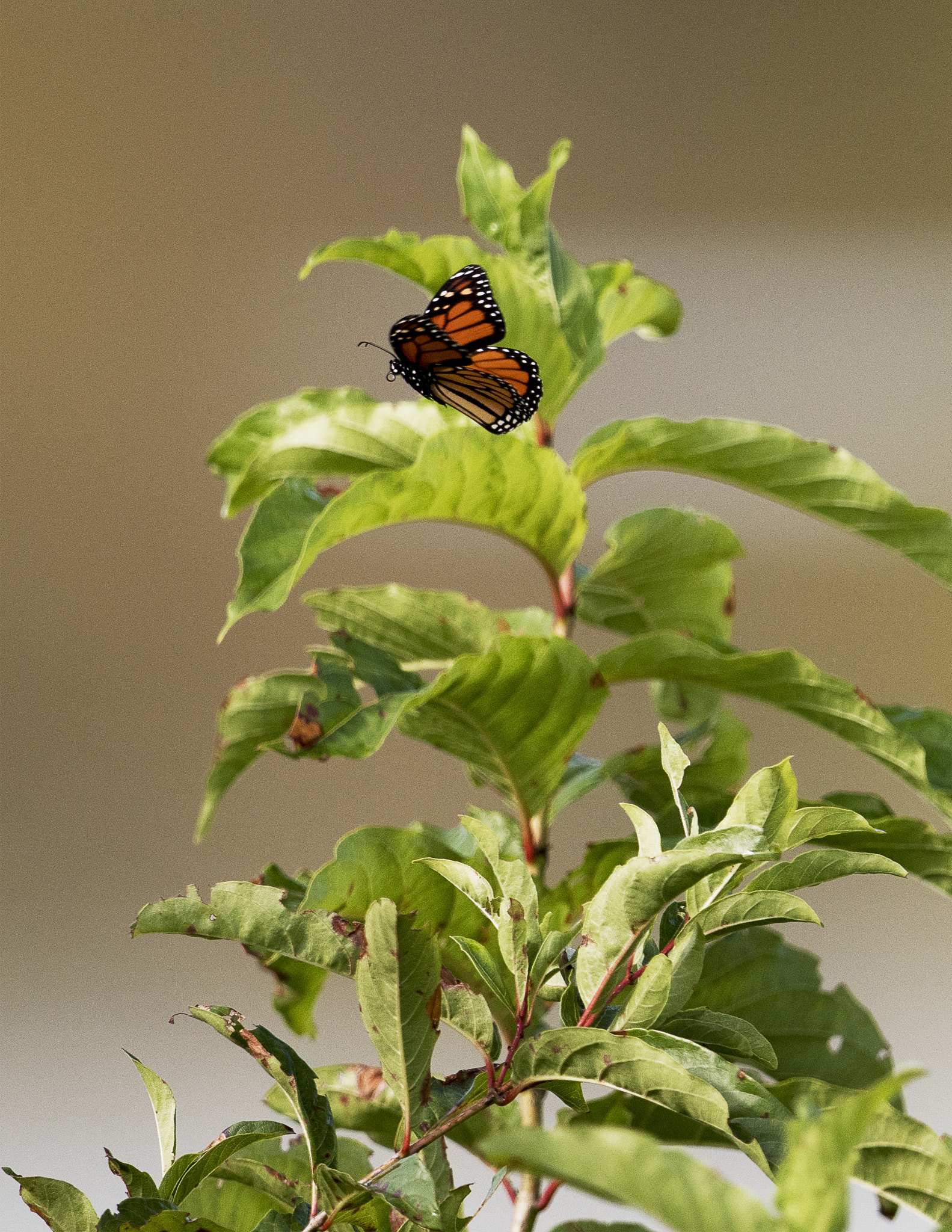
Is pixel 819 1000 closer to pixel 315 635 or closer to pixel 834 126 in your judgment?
pixel 315 635

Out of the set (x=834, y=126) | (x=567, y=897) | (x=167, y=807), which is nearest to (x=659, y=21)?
(x=834, y=126)

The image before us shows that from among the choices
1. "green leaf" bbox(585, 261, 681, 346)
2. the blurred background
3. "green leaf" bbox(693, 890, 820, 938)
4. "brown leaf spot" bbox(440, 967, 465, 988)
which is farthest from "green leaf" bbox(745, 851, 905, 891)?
the blurred background

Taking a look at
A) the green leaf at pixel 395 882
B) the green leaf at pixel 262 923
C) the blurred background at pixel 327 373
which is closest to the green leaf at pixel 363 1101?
the green leaf at pixel 395 882

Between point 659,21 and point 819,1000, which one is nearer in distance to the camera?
point 819,1000

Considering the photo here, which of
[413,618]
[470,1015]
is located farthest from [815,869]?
[413,618]

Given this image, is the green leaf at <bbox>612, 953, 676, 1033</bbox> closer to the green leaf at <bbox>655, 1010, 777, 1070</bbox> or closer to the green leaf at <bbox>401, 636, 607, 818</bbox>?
the green leaf at <bbox>655, 1010, 777, 1070</bbox>
